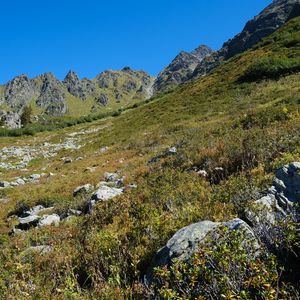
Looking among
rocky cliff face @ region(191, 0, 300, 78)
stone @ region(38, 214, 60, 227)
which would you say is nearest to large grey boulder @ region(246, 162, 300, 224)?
stone @ region(38, 214, 60, 227)

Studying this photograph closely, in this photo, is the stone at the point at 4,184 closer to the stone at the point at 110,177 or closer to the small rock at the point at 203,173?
the stone at the point at 110,177

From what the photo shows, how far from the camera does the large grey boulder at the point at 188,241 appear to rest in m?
4.82

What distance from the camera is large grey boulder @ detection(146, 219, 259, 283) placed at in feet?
15.8

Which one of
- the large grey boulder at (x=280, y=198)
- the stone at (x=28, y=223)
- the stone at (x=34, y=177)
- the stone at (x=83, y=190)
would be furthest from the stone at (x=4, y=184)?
the large grey boulder at (x=280, y=198)

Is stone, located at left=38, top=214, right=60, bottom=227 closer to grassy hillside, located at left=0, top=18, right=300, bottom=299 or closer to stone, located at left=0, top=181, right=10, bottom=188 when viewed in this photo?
grassy hillside, located at left=0, top=18, right=300, bottom=299

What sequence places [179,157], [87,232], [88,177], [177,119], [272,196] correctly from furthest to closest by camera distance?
[177,119]
[88,177]
[179,157]
[87,232]
[272,196]

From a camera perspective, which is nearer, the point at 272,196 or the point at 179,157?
the point at 272,196

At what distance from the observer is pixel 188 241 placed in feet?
16.7

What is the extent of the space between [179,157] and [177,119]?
18.7 m

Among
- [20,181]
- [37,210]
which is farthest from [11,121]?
[37,210]

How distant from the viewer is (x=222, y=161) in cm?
1088

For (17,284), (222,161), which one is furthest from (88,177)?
(17,284)

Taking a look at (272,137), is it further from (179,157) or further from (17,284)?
(17,284)

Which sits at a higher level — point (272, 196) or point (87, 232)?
point (272, 196)
